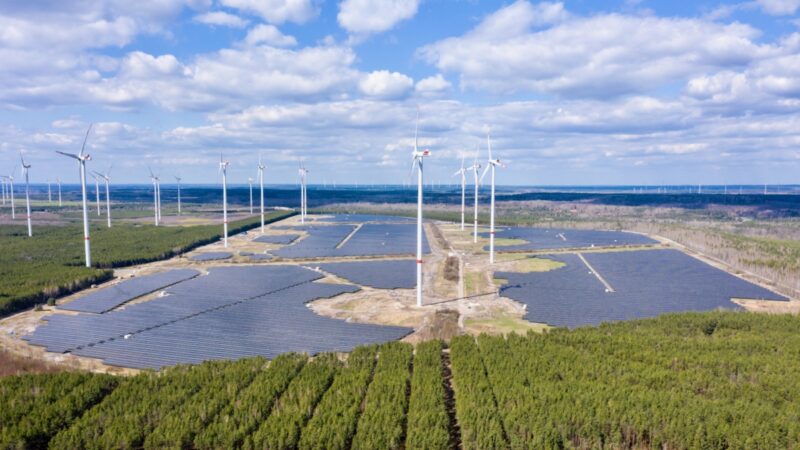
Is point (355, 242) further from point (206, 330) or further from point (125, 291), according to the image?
point (206, 330)

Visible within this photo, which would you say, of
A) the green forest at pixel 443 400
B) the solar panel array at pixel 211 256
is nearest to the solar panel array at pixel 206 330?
the green forest at pixel 443 400

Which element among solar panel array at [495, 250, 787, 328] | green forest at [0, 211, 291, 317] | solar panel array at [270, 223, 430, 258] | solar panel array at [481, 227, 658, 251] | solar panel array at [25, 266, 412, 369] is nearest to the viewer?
solar panel array at [25, 266, 412, 369]

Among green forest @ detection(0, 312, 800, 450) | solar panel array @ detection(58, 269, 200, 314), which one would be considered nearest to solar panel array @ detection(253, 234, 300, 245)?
solar panel array @ detection(58, 269, 200, 314)

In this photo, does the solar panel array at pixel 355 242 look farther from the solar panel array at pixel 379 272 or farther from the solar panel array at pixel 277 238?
the solar panel array at pixel 379 272

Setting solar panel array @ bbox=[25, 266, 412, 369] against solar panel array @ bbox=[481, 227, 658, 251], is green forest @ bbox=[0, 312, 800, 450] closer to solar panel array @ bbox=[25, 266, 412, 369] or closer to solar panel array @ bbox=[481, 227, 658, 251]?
solar panel array @ bbox=[25, 266, 412, 369]

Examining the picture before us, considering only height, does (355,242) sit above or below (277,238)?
below

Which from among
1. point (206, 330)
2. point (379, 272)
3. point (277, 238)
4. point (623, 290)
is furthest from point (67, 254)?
point (623, 290)
